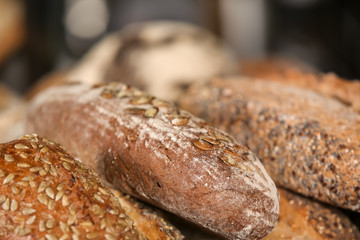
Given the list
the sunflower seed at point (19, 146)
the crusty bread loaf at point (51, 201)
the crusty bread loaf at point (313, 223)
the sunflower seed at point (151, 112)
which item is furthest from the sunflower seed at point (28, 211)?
the crusty bread loaf at point (313, 223)

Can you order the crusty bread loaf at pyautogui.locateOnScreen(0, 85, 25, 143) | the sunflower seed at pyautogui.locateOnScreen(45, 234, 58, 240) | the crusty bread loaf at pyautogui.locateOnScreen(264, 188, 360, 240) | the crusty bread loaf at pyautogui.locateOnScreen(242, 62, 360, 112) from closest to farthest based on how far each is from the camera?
the sunflower seed at pyautogui.locateOnScreen(45, 234, 58, 240)
the crusty bread loaf at pyautogui.locateOnScreen(264, 188, 360, 240)
the crusty bread loaf at pyautogui.locateOnScreen(242, 62, 360, 112)
the crusty bread loaf at pyautogui.locateOnScreen(0, 85, 25, 143)

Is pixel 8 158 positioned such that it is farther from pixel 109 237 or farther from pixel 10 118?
pixel 10 118

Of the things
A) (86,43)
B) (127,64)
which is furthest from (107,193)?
(86,43)

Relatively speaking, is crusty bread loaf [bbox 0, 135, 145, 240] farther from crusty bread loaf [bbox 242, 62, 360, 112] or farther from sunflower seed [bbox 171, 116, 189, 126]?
crusty bread loaf [bbox 242, 62, 360, 112]

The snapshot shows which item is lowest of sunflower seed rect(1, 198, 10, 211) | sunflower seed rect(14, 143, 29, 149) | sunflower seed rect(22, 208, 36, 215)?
sunflower seed rect(22, 208, 36, 215)

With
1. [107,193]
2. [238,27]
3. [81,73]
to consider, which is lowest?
[238,27]

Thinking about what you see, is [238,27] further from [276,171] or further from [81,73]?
[276,171]

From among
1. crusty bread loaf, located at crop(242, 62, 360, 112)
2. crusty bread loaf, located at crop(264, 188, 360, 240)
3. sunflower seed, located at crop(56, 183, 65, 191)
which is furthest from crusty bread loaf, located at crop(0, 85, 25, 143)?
crusty bread loaf, located at crop(242, 62, 360, 112)
